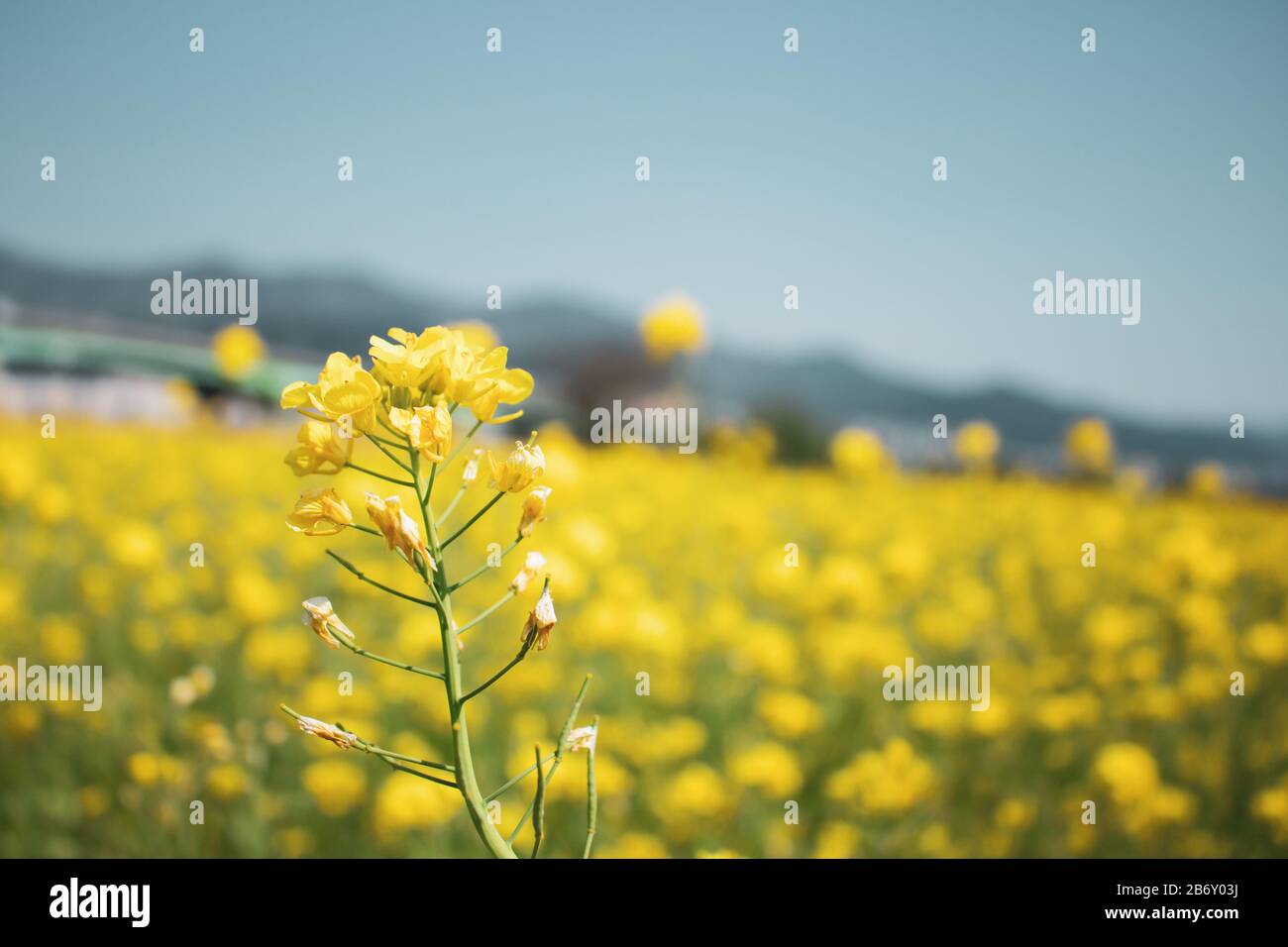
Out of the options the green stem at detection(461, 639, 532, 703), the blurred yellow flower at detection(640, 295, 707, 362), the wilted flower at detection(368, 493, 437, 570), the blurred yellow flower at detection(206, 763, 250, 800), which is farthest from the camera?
the blurred yellow flower at detection(640, 295, 707, 362)

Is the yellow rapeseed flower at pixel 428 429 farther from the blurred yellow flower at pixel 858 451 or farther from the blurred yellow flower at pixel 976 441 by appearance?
the blurred yellow flower at pixel 976 441

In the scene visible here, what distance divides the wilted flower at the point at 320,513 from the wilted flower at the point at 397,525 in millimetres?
30

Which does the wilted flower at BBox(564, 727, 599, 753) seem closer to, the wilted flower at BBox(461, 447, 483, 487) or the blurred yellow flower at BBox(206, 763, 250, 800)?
the wilted flower at BBox(461, 447, 483, 487)

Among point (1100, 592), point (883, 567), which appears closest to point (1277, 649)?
point (1100, 592)

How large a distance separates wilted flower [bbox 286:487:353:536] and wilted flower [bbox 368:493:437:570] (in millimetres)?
30

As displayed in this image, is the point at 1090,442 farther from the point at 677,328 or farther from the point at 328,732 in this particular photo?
the point at 328,732

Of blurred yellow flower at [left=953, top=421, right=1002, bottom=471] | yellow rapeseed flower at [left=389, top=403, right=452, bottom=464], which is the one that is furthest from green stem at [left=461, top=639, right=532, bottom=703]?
blurred yellow flower at [left=953, top=421, right=1002, bottom=471]

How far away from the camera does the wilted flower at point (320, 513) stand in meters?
0.49

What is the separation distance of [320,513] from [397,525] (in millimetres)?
63

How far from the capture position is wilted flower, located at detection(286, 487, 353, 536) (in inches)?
19.3

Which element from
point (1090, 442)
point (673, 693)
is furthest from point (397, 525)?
point (1090, 442)

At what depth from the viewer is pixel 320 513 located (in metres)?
0.50
